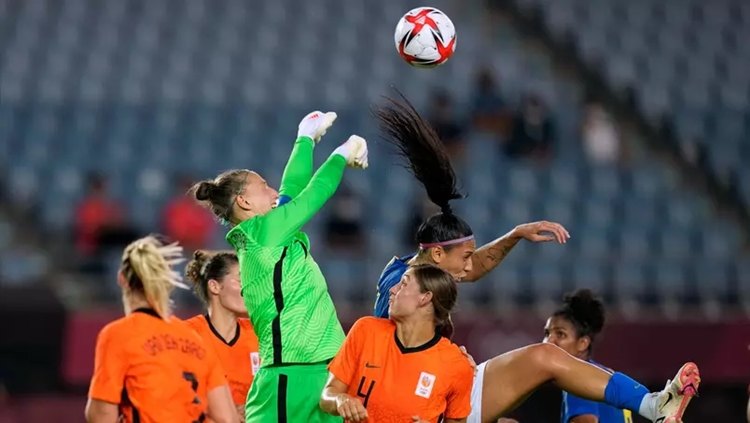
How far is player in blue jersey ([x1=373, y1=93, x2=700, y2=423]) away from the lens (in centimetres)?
598

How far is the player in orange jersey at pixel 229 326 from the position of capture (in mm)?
7137

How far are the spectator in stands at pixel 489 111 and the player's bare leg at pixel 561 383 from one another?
9695 millimetres

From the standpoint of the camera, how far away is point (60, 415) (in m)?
12.2

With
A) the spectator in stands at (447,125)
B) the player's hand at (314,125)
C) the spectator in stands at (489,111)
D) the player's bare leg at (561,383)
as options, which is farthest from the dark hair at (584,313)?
the spectator in stands at (489,111)

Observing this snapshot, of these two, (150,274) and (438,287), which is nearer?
(150,274)

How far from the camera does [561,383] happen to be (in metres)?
6.22

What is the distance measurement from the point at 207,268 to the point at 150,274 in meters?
1.63

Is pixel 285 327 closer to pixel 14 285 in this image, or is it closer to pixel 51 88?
pixel 14 285

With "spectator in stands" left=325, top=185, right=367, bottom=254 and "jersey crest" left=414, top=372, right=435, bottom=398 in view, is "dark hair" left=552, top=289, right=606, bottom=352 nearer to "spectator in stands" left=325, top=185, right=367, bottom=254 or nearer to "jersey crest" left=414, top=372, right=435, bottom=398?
"jersey crest" left=414, top=372, right=435, bottom=398

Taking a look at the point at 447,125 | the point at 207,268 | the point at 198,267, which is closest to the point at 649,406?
the point at 207,268

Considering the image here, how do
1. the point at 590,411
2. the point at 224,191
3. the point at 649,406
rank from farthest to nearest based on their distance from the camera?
the point at 590,411
the point at 224,191
the point at 649,406

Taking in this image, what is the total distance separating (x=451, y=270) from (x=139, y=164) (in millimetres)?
9818

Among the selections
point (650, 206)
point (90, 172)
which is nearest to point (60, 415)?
point (90, 172)

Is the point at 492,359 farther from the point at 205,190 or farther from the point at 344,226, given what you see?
the point at 344,226
